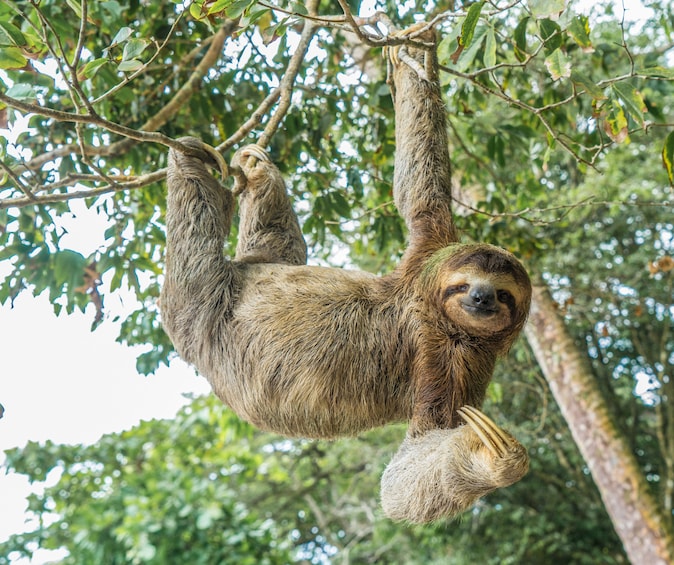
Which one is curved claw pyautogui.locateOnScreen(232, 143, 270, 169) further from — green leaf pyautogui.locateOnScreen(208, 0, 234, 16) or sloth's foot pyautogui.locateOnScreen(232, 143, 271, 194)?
green leaf pyautogui.locateOnScreen(208, 0, 234, 16)

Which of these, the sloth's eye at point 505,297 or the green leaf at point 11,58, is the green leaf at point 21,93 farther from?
the sloth's eye at point 505,297

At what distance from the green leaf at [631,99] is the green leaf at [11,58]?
11.1 ft

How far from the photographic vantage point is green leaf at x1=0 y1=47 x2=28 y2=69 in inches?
138

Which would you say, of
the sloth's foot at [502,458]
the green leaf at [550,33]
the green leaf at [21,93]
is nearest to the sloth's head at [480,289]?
the sloth's foot at [502,458]

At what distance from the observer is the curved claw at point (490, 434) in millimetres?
3482

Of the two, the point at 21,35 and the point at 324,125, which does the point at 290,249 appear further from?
the point at 21,35

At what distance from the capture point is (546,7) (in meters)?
3.42

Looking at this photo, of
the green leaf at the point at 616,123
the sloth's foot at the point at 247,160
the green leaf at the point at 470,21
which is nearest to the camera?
the green leaf at the point at 470,21

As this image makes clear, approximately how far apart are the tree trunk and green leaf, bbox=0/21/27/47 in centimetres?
710

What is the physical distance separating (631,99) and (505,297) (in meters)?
1.43

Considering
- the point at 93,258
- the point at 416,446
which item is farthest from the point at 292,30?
the point at 416,446

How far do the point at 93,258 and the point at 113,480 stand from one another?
367 inches

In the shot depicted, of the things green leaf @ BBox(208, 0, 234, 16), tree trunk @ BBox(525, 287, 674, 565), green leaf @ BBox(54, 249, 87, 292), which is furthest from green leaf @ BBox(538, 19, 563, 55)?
tree trunk @ BBox(525, 287, 674, 565)

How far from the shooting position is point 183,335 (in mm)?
4695
